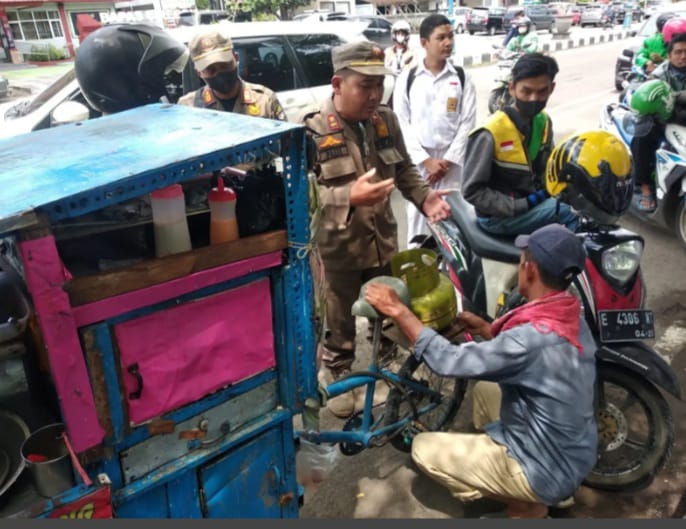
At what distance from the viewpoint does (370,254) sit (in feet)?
9.37

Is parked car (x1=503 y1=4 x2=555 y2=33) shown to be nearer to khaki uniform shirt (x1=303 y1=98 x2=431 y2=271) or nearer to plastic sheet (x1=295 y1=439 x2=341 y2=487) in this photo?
khaki uniform shirt (x1=303 y1=98 x2=431 y2=271)

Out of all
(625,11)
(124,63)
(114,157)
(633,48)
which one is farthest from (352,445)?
(625,11)

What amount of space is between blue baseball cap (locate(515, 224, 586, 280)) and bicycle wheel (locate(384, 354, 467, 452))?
0.80m

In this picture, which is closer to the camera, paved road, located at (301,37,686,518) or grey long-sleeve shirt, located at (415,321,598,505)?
grey long-sleeve shirt, located at (415,321,598,505)

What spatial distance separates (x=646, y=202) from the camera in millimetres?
4934

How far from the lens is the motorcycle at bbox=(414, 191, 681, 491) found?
94.8 inches

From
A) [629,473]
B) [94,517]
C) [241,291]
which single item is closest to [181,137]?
[241,291]

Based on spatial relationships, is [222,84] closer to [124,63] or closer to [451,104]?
[124,63]

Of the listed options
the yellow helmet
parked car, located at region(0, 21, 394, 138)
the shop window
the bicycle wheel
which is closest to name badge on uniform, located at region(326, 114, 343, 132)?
the yellow helmet

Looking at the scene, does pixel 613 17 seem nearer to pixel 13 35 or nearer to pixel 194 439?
pixel 13 35

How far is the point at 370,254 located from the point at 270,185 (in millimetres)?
1133

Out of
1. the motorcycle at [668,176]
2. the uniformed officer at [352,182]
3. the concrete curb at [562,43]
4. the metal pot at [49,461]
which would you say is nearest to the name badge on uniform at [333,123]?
the uniformed officer at [352,182]

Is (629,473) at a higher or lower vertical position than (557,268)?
lower

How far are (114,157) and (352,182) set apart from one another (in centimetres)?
134
